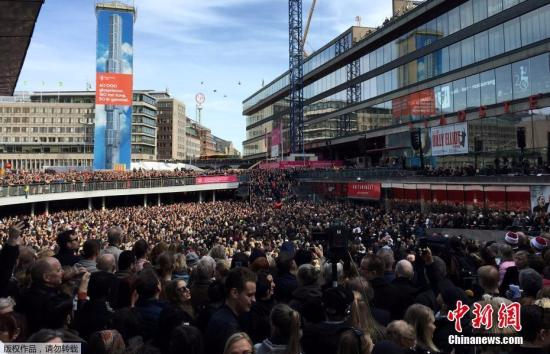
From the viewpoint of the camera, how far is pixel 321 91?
237ft

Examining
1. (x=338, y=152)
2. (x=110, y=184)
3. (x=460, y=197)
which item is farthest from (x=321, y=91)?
(x=460, y=197)

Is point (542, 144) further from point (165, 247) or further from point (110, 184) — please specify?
point (110, 184)

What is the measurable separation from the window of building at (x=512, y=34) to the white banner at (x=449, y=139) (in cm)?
748

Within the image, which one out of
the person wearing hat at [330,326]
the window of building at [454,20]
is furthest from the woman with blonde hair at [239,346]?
the window of building at [454,20]

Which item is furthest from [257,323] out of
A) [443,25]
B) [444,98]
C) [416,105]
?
[416,105]

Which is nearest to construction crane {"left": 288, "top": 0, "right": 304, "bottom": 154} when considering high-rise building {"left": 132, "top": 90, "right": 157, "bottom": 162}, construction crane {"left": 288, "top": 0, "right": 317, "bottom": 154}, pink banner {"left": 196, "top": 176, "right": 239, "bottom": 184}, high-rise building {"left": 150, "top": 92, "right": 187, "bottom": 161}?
construction crane {"left": 288, "top": 0, "right": 317, "bottom": 154}

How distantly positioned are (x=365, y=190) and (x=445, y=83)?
13.0 meters

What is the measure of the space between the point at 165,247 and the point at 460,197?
29.9 meters

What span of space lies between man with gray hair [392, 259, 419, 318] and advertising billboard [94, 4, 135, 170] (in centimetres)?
6990

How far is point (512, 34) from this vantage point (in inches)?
1375

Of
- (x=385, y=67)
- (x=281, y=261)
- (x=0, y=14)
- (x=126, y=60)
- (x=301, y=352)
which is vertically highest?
(x=126, y=60)

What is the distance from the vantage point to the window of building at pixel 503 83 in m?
35.4

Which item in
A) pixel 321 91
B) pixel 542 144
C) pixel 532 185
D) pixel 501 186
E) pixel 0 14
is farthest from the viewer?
pixel 321 91

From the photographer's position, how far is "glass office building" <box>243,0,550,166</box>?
3331cm
